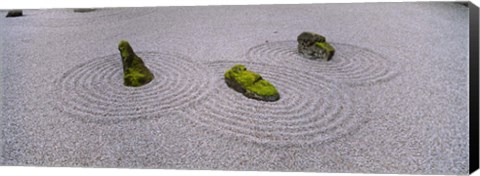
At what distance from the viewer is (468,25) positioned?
3.45 m

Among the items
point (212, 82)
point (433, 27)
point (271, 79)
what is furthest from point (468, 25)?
point (212, 82)

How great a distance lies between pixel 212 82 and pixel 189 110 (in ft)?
1.42

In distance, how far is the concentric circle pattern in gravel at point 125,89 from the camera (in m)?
4.20

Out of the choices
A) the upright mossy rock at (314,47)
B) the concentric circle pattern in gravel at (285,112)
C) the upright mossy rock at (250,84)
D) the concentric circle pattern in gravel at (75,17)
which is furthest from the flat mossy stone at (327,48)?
the concentric circle pattern in gravel at (75,17)

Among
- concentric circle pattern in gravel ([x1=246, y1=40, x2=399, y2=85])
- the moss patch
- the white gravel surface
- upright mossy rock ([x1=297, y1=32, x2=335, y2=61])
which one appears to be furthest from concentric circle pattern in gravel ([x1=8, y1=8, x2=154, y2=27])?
the moss patch

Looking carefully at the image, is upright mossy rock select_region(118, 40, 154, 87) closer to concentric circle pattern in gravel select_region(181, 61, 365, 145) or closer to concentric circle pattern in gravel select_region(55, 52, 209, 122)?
concentric circle pattern in gravel select_region(55, 52, 209, 122)

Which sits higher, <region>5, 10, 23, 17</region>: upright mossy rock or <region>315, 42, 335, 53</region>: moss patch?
<region>5, 10, 23, 17</region>: upright mossy rock

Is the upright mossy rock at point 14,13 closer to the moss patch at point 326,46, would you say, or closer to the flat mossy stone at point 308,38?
the flat mossy stone at point 308,38

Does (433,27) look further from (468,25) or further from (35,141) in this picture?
(35,141)

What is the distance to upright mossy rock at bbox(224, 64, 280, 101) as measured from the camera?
4266 mm

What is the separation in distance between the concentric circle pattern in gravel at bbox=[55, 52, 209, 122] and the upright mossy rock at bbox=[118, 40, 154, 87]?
57mm

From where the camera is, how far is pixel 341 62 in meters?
4.67

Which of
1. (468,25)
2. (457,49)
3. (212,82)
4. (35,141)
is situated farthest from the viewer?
(212,82)

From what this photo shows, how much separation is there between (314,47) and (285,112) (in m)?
1.01
